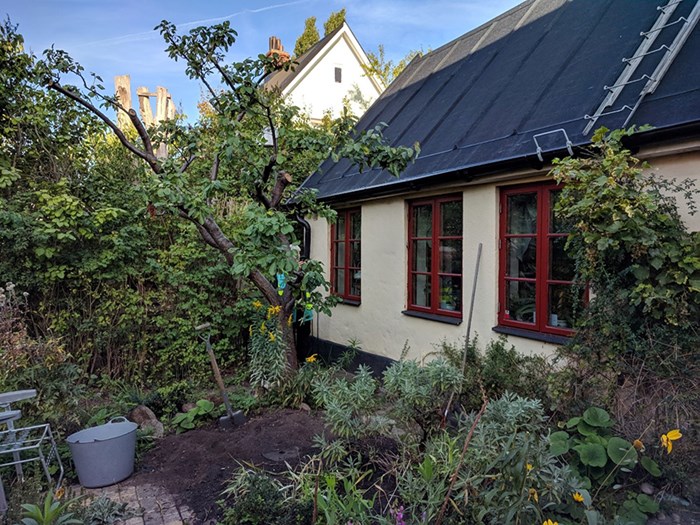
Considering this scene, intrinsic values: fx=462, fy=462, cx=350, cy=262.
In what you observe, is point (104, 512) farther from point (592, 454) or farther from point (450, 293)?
point (450, 293)

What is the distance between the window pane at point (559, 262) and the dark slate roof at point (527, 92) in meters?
0.78

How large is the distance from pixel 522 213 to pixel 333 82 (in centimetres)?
1321

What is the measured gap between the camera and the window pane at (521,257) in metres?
4.45

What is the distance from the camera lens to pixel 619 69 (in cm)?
429

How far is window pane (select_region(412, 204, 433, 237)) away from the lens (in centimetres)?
575

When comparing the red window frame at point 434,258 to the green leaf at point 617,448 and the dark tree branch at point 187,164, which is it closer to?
the green leaf at point 617,448

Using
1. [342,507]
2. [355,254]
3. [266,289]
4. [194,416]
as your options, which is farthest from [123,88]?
[342,507]

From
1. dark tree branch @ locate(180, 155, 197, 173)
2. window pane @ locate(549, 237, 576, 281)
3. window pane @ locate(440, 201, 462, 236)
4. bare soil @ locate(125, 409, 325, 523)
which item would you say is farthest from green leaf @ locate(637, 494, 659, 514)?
dark tree branch @ locate(180, 155, 197, 173)

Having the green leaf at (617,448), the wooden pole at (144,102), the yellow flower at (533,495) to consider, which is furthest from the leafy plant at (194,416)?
the wooden pole at (144,102)

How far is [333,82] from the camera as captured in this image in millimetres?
16188

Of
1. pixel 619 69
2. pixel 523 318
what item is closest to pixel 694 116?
pixel 619 69

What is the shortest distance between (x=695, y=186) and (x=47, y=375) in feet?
18.6

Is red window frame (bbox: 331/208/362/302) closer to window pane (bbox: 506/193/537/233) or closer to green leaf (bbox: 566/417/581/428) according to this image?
window pane (bbox: 506/193/537/233)

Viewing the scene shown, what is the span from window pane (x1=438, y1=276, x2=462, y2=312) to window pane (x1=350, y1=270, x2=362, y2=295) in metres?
1.90
